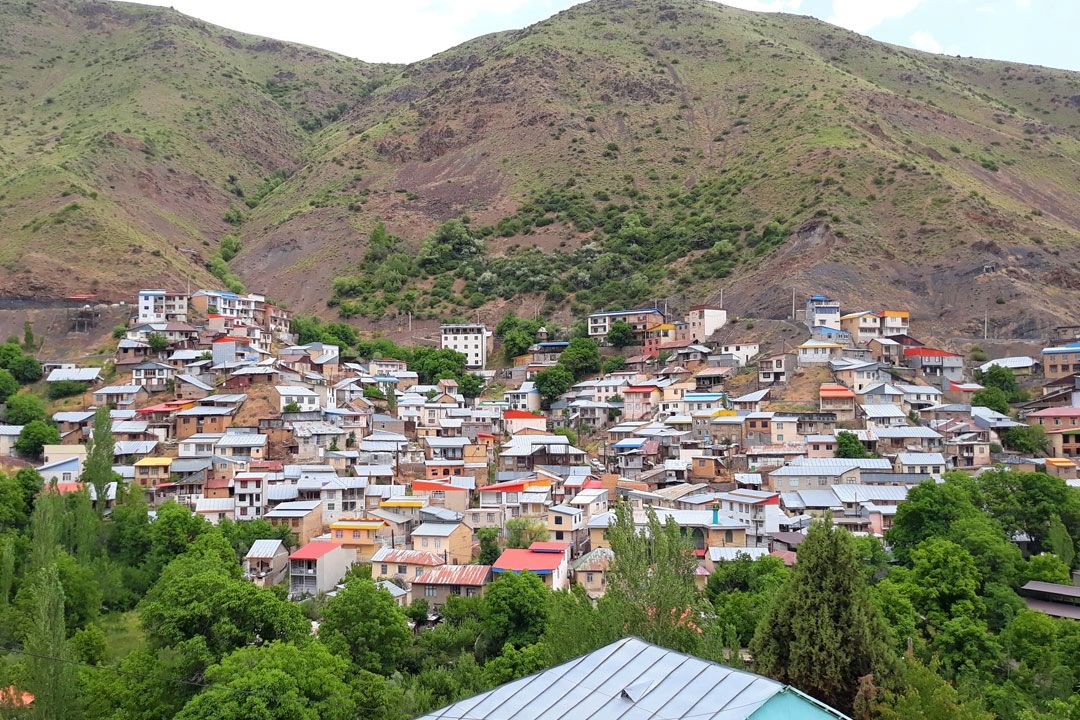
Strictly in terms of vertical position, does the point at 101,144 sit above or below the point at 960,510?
above

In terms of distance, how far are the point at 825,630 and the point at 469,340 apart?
1949 inches

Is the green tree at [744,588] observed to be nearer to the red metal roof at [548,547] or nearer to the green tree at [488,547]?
the red metal roof at [548,547]

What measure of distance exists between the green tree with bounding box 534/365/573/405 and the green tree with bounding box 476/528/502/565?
65.2 ft

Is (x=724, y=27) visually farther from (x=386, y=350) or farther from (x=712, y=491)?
(x=712, y=491)

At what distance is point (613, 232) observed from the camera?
8112 cm

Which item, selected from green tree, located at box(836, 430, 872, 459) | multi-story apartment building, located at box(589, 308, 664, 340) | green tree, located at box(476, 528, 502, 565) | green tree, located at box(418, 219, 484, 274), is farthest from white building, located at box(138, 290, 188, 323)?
green tree, located at box(836, 430, 872, 459)

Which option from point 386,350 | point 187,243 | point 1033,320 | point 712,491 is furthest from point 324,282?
point 1033,320

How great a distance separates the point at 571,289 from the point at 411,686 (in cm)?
5258

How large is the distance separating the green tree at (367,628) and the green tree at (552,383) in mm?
29948

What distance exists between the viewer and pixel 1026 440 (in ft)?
138

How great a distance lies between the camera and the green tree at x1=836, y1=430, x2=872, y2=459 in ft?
133

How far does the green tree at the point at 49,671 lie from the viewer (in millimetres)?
20641

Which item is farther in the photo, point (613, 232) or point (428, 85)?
point (428, 85)

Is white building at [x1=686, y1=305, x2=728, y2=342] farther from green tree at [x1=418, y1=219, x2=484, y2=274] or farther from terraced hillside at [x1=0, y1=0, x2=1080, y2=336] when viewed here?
green tree at [x1=418, y1=219, x2=484, y2=274]
